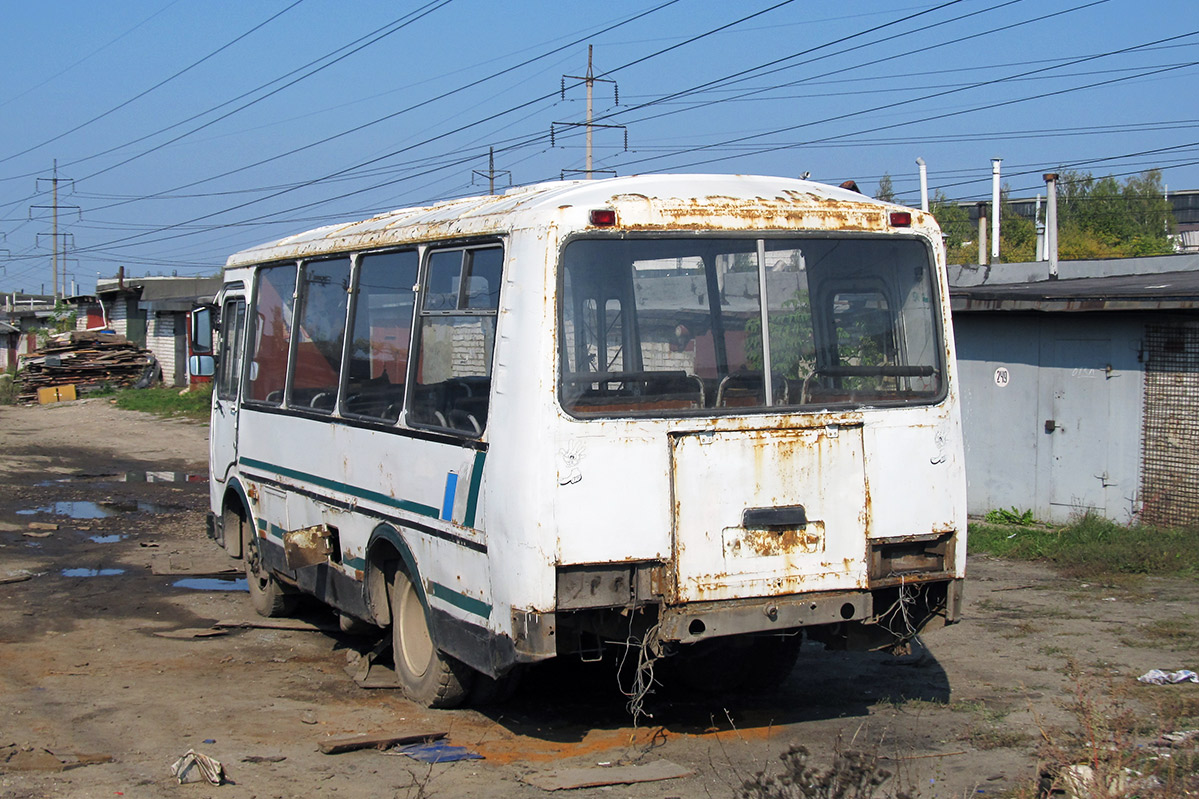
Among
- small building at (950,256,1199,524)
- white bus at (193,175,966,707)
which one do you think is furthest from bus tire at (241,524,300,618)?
small building at (950,256,1199,524)

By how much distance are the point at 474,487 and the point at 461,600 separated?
24.7 inches

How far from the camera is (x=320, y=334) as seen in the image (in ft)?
26.0

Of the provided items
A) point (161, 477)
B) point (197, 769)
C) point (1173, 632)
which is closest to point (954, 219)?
point (161, 477)

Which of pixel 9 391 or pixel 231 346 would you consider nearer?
pixel 231 346

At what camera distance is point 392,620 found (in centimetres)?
705

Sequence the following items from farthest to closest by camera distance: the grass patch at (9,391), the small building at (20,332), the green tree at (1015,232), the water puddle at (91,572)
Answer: the green tree at (1015,232)
the small building at (20,332)
the grass patch at (9,391)
the water puddle at (91,572)

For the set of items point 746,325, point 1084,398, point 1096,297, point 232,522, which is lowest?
point 232,522

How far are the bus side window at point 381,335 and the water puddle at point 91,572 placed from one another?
16.4ft

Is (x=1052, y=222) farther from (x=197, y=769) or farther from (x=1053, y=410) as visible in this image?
(x=197, y=769)

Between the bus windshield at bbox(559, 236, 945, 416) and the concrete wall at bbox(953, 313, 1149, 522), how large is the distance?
6.93m

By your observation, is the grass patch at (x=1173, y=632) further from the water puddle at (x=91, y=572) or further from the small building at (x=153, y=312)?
the small building at (x=153, y=312)

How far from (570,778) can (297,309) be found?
4.29 metres

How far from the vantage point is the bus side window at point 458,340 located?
579 centimetres

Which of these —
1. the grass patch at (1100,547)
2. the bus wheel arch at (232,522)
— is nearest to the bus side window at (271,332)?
the bus wheel arch at (232,522)
